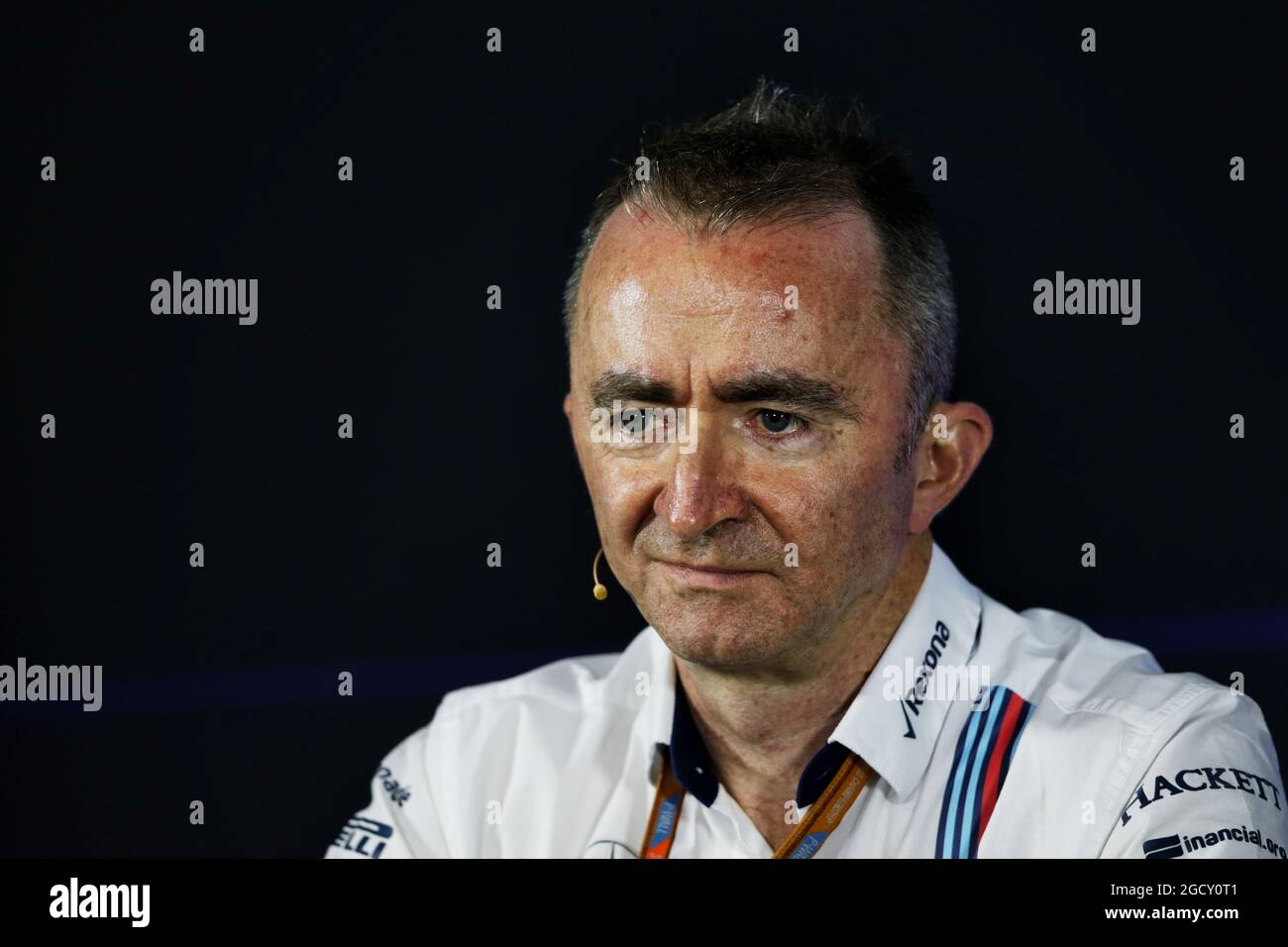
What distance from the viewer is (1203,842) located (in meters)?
1.71

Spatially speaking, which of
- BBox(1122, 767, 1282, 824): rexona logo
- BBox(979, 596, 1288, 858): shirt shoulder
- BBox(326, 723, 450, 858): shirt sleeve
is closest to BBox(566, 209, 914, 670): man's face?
BBox(979, 596, 1288, 858): shirt shoulder

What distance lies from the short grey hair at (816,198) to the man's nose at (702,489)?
0.84 ft

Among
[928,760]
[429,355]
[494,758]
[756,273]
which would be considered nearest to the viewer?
[756,273]

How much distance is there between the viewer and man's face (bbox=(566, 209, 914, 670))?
71.0 inches

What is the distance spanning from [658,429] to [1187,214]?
3.30ft

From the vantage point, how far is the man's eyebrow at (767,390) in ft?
5.89

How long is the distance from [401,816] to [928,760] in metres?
0.85

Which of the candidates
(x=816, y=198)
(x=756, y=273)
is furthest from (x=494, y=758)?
(x=816, y=198)

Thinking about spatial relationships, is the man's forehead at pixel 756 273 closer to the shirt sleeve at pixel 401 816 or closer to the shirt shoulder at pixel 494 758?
the shirt shoulder at pixel 494 758

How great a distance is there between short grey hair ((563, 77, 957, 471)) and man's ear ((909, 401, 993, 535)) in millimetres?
32

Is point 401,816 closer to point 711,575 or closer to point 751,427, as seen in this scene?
point 711,575

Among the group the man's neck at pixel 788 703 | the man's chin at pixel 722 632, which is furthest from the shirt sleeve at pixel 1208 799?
the man's chin at pixel 722 632

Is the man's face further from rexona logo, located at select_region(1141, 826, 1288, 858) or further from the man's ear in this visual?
rexona logo, located at select_region(1141, 826, 1288, 858)

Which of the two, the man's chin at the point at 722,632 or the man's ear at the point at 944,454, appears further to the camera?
the man's ear at the point at 944,454
